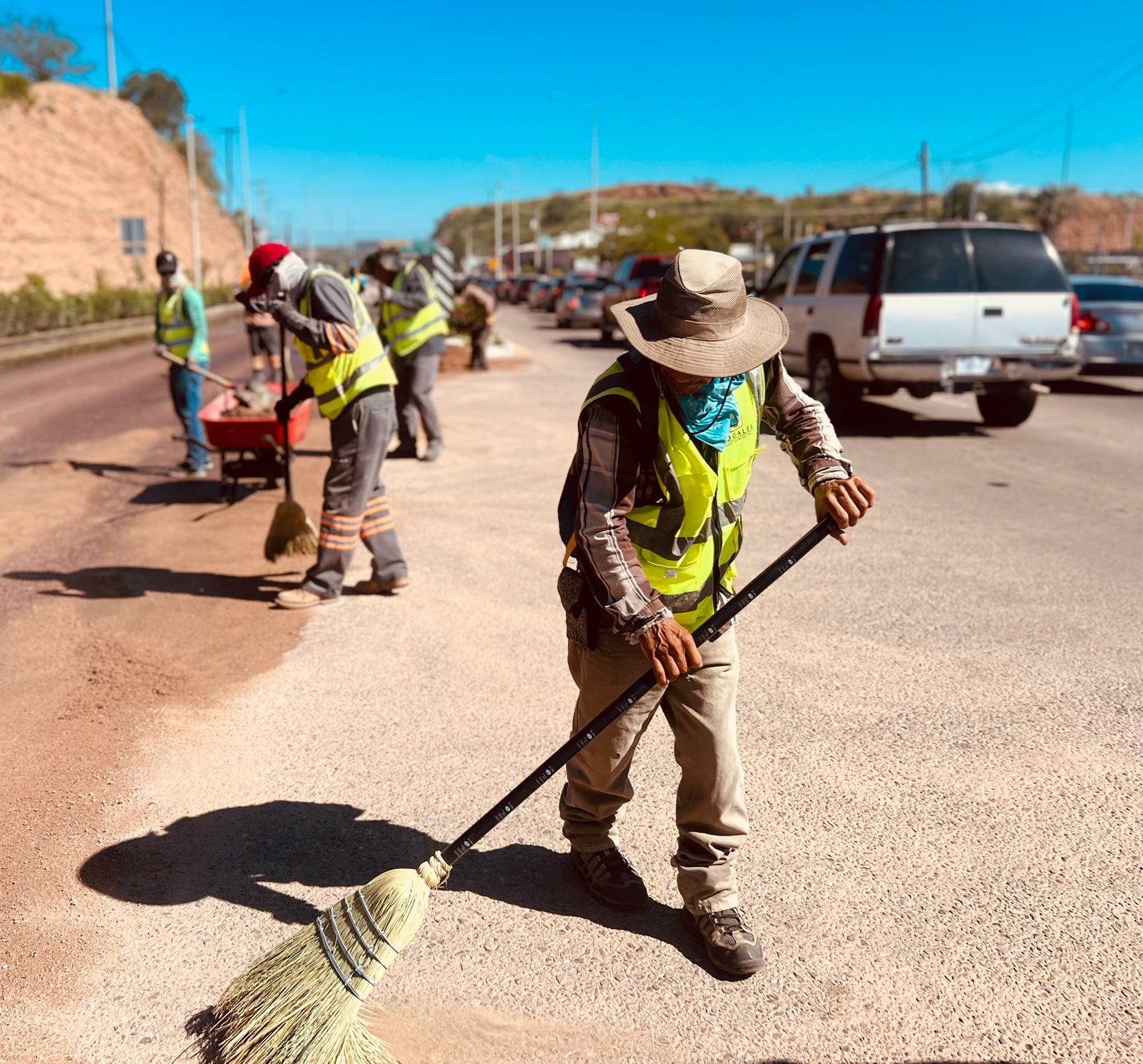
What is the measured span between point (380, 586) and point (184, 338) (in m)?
4.25

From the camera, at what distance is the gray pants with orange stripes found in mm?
5961

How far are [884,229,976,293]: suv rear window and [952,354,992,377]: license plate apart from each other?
65 centimetres

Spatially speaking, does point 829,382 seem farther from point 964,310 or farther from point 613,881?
point 613,881

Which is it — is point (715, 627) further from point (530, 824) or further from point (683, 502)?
point (530, 824)

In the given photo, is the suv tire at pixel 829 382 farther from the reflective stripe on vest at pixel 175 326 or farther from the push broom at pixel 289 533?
the push broom at pixel 289 533

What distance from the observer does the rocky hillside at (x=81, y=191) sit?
46000mm

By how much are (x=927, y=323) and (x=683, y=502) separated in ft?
29.5

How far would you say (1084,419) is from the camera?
41.9 ft

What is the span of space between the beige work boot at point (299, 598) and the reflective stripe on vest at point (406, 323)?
421cm

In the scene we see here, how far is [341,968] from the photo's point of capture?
2738 mm

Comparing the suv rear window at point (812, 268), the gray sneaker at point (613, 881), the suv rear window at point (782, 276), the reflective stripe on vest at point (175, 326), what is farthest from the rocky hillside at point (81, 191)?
the gray sneaker at point (613, 881)

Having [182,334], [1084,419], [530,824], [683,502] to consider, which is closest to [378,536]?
[530,824]

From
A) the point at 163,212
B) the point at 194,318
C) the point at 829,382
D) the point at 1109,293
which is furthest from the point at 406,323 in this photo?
the point at 163,212

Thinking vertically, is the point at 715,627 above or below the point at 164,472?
above
